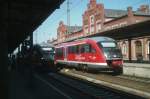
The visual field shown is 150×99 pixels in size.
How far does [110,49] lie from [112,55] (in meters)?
0.52

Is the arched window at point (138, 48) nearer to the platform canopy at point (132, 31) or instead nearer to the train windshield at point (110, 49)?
the platform canopy at point (132, 31)

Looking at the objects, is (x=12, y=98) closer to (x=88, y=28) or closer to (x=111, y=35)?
(x=111, y=35)

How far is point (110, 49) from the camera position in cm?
2792

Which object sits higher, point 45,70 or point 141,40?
point 141,40

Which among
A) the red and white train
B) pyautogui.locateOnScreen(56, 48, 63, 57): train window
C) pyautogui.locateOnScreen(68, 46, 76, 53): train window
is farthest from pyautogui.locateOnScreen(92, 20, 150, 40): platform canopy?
pyautogui.locateOnScreen(56, 48, 63, 57): train window

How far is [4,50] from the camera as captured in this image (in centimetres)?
937

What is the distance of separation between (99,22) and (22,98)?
64374 mm

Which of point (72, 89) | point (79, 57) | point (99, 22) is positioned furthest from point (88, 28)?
point (72, 89)

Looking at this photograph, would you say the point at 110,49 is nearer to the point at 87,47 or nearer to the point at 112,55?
the point at 112,55

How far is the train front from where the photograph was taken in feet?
90.2

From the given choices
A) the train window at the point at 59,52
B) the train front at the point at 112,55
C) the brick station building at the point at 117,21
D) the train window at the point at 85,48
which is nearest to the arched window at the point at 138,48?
the brick station building at the point at 117,21

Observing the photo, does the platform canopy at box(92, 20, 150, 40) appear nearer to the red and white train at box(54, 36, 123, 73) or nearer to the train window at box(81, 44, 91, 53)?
the red and white train at box(54, 36, 123, 73)

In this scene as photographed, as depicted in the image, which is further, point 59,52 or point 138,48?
point 138,48

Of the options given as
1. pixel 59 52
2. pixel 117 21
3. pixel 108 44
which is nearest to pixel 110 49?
pixel 108 44
